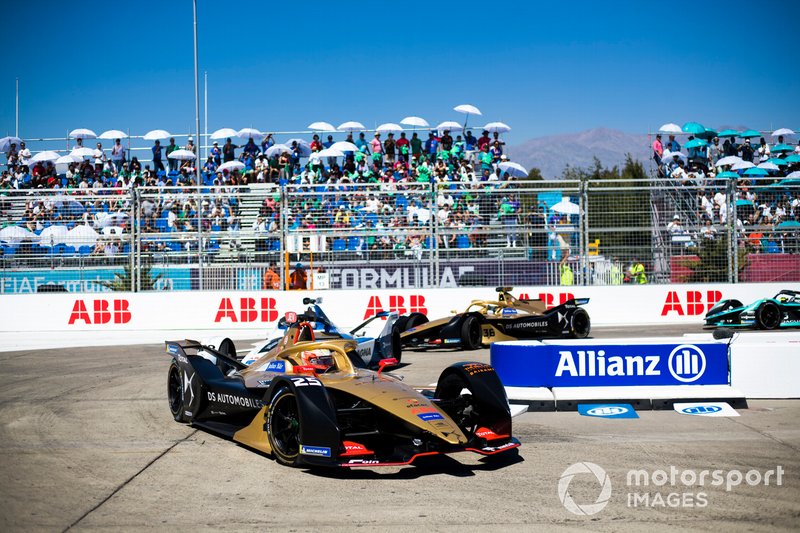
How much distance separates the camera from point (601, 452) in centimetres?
774

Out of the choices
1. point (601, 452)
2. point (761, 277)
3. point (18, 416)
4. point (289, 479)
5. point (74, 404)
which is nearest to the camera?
point (289, 479)

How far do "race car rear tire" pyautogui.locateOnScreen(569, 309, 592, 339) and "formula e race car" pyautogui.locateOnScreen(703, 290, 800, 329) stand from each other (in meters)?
3.40

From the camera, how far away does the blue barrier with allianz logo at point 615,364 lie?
1029 cm

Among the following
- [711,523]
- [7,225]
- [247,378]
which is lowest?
[711,523]

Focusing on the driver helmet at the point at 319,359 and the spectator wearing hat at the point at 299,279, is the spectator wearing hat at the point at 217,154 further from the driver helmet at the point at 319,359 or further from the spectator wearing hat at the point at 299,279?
the driver helmet at the point at 319,359

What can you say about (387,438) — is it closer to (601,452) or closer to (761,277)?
(601,452)

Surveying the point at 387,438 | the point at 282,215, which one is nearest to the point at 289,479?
the point at 387,438

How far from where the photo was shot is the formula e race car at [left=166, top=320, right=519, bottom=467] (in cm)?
700

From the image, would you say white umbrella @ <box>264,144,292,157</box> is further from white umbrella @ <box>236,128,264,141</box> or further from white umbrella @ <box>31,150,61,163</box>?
white umbrella @ <box>31,150,61,163</box>

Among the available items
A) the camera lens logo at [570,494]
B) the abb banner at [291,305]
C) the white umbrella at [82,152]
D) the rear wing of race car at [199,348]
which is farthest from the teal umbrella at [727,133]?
the camera lens logo at [570,494]

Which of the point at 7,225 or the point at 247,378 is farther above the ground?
the point at 7,225

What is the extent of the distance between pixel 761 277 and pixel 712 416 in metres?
14.6

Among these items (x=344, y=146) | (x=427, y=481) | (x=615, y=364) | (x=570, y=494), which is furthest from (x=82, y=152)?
(x=570, y=494)

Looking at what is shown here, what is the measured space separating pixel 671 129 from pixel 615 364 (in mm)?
24303
